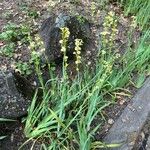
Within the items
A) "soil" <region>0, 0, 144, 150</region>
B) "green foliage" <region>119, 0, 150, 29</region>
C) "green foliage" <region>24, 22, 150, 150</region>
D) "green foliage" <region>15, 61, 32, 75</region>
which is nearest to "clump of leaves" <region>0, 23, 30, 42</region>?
"soil" <region>0, 0, 144, 150</region>

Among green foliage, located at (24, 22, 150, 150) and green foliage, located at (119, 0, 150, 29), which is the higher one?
green foliage, located at (119, 0, 150, 29)

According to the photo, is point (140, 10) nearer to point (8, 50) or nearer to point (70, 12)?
point (70, 12)

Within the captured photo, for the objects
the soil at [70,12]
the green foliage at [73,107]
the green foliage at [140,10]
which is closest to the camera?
the green foliage at [73,107]

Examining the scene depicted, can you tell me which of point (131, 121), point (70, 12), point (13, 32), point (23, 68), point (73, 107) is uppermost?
point (70, 12)

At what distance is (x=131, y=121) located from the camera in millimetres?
3342

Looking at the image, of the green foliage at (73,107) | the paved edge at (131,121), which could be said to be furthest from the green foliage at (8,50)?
the paved edge at (131,121)

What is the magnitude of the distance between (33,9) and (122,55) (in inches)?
50.5

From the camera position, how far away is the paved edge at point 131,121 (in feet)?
10.3

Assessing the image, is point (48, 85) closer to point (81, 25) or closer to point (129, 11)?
point (81, 25)

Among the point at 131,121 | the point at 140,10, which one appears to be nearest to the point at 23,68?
the point at 131,121

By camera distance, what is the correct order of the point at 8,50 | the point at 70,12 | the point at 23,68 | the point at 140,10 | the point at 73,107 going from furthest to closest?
the point at 140,10, the point at 70,12, the point at 8,50, the point at 23,68, the point at 73,107

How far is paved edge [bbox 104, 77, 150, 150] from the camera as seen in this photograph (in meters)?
3.14

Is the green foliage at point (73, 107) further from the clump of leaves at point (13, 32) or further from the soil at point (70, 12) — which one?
the clump of leaves at point (13, 32)

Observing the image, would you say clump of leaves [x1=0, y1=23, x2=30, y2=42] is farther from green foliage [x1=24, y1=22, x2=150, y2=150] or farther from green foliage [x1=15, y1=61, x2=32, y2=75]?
green foliage [x1=24, y1=22, x2=150, y2=150]
